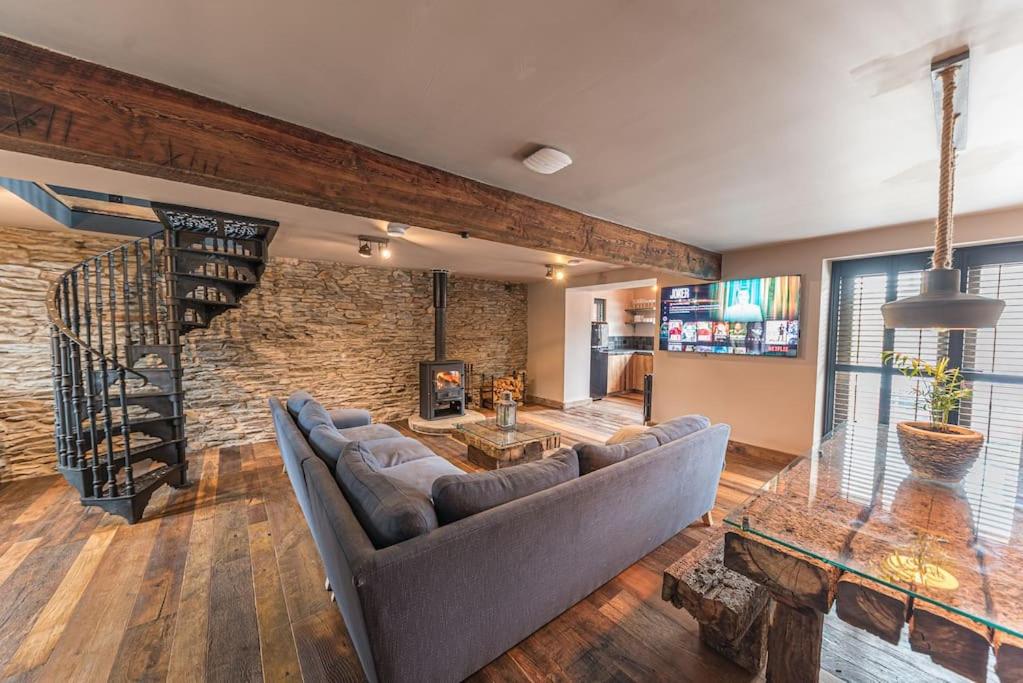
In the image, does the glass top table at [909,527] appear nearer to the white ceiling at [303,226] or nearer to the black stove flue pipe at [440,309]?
the white ceiling at [303,226]

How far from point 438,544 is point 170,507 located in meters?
2.90

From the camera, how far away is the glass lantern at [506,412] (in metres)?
3.65

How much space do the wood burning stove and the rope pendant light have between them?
182 inches

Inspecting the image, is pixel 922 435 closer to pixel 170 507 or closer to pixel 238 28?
pixel 238 28

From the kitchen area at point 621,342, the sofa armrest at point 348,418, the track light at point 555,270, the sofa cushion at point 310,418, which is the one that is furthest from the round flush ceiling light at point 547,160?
the kitchen area at point 621,342

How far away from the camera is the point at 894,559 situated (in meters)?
1.00

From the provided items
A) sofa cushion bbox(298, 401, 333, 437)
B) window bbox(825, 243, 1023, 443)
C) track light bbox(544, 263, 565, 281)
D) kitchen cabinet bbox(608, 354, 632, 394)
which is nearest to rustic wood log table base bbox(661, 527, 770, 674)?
window bbox(825, 243, 1023, 443)

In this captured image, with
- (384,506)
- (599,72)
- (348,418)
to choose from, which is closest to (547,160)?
(599,72)

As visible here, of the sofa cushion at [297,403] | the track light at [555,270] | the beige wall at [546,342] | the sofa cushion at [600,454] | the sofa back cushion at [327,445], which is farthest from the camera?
the beige wall at [546,342]

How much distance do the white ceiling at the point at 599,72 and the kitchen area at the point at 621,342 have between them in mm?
5078

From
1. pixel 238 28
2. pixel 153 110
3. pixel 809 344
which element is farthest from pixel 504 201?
pixel 809 344

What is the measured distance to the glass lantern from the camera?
3651 mm

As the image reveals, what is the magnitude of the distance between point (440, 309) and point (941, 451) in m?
4.91

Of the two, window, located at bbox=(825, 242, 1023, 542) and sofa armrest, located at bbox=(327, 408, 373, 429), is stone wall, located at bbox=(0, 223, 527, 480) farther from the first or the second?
window, located at bbox=(825, 242, 1023, 542)
